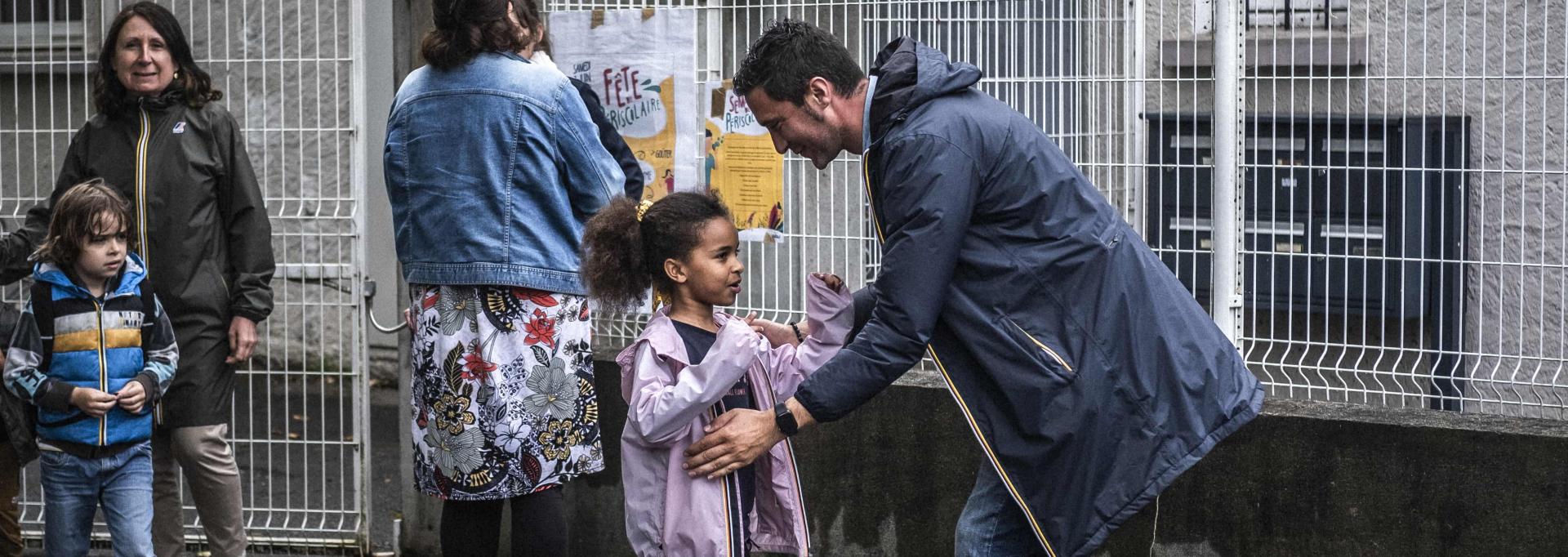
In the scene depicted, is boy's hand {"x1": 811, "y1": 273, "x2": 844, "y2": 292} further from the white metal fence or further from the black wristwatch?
the white metal fence

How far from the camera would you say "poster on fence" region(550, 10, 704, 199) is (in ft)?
18.4

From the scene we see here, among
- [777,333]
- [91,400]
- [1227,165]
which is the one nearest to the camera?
[777,333]

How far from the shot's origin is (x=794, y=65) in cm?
322

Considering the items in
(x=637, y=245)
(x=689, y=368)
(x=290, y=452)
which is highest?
(x=637, y=245)

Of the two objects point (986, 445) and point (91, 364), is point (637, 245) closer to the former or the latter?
point (986, 445)

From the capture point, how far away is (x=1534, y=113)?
4586 mm

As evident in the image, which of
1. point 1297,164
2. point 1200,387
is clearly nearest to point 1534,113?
point 1297,164

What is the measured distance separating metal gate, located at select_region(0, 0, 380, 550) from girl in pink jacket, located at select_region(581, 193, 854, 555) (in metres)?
2.26

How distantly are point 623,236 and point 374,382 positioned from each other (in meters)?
4.92

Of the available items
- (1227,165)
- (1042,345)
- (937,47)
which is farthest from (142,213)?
(1227,165)

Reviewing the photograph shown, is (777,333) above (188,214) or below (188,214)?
below

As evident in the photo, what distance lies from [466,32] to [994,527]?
184 centimetres

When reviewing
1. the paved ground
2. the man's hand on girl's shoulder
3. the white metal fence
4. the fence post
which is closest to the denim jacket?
the man's hand on girl's shoulder

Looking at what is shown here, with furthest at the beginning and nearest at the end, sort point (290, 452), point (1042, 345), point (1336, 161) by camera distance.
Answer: point (290, 452), point (1336, 161), point (1042, 345)
